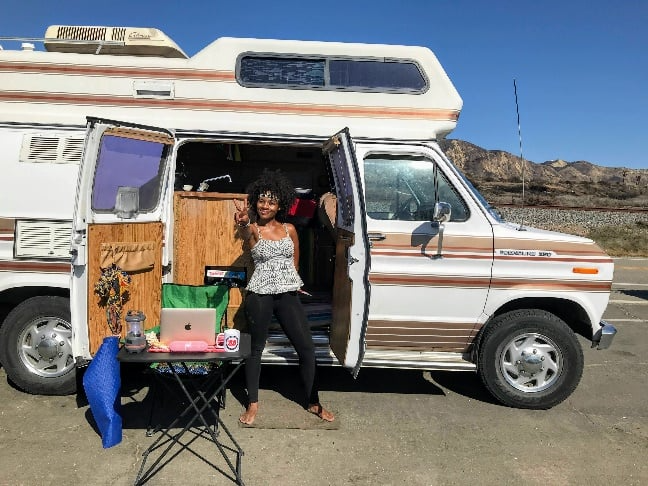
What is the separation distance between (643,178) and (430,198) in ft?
282

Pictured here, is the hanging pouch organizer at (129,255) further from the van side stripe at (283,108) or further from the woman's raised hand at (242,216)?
the van side stripe at (283,108)

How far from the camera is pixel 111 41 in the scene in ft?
16.2

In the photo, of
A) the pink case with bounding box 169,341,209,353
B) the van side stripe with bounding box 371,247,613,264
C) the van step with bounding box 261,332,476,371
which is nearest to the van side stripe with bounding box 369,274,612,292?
the van side stripe with bounding box 371,247,613,264

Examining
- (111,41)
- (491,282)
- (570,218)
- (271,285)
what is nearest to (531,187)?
(570,218)

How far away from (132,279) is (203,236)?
900mm

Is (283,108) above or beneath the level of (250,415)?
above

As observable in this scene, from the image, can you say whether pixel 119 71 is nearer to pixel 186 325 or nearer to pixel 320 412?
pixel 186 325

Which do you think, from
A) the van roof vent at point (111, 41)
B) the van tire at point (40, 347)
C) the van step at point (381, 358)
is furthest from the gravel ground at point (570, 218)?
the van tire at point (40, 347)

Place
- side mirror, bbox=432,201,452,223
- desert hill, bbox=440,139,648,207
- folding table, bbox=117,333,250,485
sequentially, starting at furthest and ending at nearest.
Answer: desert hill, bbox=440,139,648,207
side mirror, bbox=432,201,452,223
folding table, bbox=117,333,250,485

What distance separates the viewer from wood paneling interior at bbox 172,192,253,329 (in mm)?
5070

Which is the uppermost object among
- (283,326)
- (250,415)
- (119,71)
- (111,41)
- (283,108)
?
(111,41)

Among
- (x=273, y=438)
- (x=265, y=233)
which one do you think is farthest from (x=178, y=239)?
(x=273, y=438)

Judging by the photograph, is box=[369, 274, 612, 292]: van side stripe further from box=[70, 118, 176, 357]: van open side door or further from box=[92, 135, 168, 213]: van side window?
box=[92, 135, 168, 213]: van side window

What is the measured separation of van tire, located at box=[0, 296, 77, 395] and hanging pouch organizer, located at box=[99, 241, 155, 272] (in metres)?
Answer: 0.72
